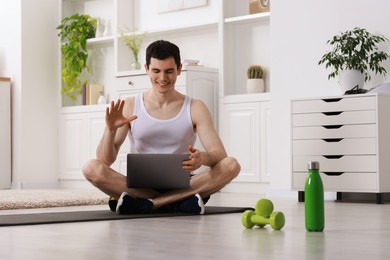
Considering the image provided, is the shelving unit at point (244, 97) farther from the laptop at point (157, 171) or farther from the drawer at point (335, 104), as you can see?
the laptop at point (157, 171)

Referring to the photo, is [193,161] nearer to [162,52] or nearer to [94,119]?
[162,52]

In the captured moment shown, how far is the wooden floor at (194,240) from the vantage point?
6.84ft

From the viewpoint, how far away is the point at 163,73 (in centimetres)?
371

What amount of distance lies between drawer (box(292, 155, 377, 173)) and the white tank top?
5.31 ft

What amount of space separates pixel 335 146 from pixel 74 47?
3295 mm

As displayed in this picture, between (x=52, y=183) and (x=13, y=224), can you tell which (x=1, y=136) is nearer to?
(x=52, y=183)

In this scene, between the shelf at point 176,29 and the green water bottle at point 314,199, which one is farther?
the shelf at point 176,29

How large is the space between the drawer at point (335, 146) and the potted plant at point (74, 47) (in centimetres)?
296

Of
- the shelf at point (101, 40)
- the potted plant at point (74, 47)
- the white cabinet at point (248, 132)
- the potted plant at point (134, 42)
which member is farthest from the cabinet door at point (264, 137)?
the potted plant at point (74, 47)

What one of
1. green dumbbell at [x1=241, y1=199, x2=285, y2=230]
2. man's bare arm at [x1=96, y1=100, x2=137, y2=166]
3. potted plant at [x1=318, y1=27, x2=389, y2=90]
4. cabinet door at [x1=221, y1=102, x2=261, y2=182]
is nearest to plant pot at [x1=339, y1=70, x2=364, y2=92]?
potted plant at [x1=318, y1=27, x2=389, y2=90]

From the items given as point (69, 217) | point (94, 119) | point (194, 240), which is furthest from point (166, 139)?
point (94, 119)

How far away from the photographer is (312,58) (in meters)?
5.59

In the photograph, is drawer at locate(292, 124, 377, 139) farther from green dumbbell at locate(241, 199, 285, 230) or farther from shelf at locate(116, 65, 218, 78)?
green dumbbell at locate(241, 199, 285, 230)

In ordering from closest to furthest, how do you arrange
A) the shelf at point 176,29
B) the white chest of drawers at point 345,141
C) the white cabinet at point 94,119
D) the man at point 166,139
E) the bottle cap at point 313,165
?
the bottle cap at point 313,165 → the man at point 166,139 → the white chest of drawers at point 345,141 → the white cabinet at point 94,119 → the shelf at point 176,29
